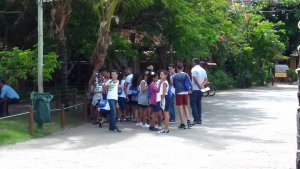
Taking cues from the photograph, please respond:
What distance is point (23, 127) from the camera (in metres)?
14.3

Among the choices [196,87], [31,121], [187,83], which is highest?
[187,83]

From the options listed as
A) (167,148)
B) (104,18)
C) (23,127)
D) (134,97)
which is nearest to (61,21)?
(104,18)

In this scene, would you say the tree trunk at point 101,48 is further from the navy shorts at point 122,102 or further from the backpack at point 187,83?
the backpack at point 187,83

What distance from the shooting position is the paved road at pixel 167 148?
10.2 metres

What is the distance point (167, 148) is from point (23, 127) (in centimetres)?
428

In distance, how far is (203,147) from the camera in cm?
1209

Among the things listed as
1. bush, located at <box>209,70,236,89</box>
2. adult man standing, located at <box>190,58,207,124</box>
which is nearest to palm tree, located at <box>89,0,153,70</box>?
adult man standing, located at <box>190,58,207,124</box>

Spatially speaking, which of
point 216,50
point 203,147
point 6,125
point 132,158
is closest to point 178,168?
point 132,158

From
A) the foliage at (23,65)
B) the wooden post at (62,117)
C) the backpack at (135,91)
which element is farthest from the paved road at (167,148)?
the foliage at (23,65)

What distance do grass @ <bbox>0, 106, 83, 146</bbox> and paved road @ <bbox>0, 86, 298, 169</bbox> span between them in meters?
0.38

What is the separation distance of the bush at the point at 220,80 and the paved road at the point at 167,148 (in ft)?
61.9

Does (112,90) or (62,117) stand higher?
(112,90)

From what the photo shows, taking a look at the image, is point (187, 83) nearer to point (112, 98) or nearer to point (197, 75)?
point (197, 75)

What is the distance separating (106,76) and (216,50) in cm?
1969
